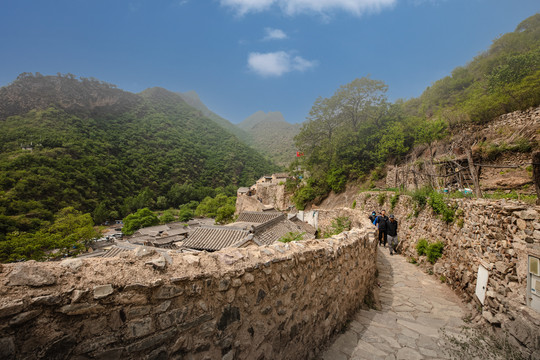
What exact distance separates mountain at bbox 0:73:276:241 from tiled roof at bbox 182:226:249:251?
904 inches

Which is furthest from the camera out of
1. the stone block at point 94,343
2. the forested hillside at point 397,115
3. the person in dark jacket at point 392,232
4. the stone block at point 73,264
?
the forested hillside at point 397,115

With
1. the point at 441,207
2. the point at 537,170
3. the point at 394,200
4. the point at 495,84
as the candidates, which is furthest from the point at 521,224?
the point at 495,84

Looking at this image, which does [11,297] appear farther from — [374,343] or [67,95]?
[67,95]

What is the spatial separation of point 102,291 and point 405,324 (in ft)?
16.0

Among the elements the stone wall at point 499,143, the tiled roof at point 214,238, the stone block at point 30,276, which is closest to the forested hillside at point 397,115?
the stone wall at point 499,143

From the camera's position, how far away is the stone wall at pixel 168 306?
1331 mm

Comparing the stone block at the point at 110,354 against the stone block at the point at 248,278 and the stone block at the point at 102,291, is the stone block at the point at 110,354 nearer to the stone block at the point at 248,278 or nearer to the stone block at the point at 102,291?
the stone block at the point at 102,291

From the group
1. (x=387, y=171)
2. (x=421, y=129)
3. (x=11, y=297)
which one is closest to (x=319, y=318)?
(x=11, y=297)

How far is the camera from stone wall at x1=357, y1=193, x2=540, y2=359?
3.21 metres

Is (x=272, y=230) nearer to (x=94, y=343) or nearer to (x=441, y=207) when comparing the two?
(x=441, y=207)

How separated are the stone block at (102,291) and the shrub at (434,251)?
817cm

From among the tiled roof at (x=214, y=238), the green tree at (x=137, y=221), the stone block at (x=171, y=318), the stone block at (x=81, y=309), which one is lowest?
the green tree at (x=137, y=221)

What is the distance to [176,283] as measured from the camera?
1.84m

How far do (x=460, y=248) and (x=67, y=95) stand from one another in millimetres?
110907
